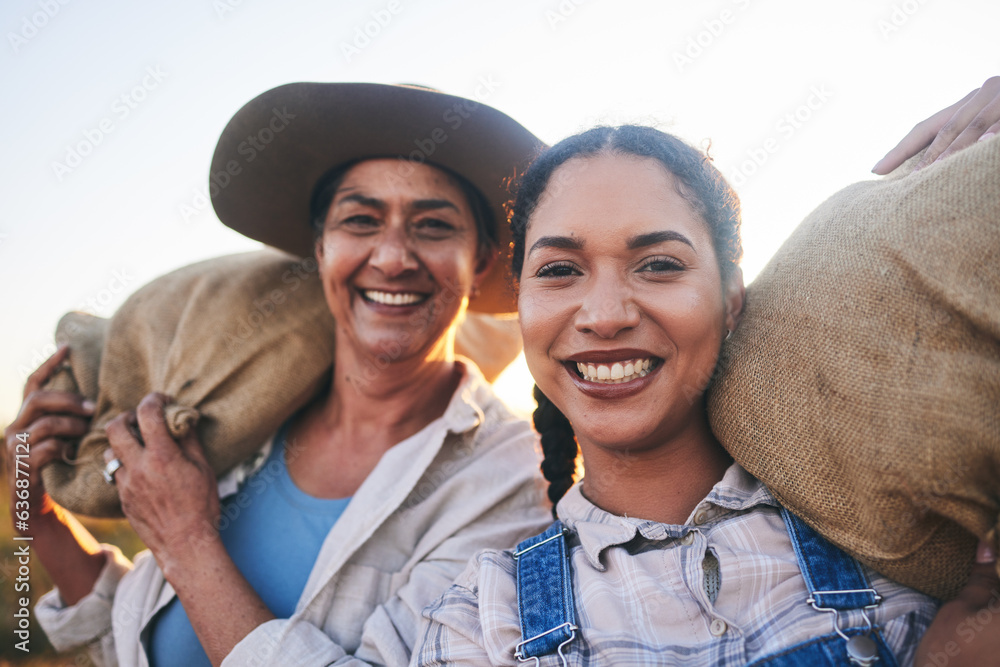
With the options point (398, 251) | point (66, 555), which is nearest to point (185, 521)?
point (66, 555)

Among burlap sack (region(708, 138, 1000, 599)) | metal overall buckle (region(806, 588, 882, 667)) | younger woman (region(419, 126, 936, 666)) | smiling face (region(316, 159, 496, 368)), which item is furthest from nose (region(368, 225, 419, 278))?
metal overall buckle (region(806, 588, 882, 667))

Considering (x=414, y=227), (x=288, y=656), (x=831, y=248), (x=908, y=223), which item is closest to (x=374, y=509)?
(x=288, y=656)

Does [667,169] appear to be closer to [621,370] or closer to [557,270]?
[557,270]

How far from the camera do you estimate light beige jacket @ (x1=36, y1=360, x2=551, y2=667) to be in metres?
1.88

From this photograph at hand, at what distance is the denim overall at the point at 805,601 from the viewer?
3.97ft

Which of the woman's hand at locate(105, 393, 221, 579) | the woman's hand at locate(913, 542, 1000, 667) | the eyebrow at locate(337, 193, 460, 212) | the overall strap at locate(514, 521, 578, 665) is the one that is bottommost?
the woman's hand at locate(105, 393, 221, 579)

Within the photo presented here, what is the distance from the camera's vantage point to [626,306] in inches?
59.7

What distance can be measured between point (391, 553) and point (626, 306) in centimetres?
124

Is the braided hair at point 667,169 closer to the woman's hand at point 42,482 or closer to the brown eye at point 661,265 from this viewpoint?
the brown eye at point 661,265

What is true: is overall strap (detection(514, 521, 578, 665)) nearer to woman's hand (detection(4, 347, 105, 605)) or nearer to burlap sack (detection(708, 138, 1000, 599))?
burlap sack (detection(708, 138, 1000, 599))

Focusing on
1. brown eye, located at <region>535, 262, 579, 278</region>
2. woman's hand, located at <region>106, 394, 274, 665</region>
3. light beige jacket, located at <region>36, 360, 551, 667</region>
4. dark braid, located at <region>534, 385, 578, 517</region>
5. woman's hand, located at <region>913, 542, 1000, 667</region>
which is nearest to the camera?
woman's hand, located at <region>913, 542, 1000, 667</region>

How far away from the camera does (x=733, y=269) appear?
1.73m

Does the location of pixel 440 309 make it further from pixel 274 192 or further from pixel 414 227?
pixel 274 192

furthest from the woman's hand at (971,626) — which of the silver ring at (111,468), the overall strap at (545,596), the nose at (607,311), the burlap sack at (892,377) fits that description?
the silver ring at (111,468)
